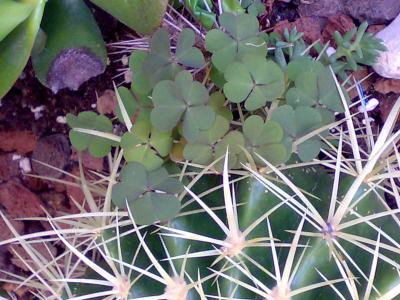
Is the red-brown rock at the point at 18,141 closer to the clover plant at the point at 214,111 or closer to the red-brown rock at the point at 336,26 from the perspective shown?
the clover plant at the point at 214,111

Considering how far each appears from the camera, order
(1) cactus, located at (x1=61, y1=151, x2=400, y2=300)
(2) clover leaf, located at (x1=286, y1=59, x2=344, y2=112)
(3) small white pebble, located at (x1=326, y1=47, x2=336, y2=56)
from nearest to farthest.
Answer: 1. (1) cactus, located at (x1=61, y1=151, x2=400, y2=300)
2. (2) clover leaf, located at (x1=286, y1=59, x2=344, y2=112)
3. (3) small white pebble, located at (x1=326, y1=47, x2=336, y2=56)

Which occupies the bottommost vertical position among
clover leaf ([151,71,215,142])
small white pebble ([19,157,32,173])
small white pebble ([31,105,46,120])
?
small white pebble ([19,157,32,173])

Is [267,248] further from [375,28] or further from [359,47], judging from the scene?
[375,28]

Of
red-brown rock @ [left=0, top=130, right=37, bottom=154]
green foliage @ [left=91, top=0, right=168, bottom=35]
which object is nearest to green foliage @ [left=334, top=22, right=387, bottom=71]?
green foliage @ [left=91, top=0, right=168, bottom=35]

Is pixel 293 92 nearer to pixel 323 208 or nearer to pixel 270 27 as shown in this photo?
pixel 323 208

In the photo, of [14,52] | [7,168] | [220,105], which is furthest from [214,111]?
[7,168]

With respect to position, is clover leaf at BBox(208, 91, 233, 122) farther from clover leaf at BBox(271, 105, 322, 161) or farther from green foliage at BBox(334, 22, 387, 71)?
green foliage at BBox(334, 22, 387, 71)

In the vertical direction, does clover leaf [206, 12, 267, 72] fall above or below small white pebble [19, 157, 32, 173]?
above

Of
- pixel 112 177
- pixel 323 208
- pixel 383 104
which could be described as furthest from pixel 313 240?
pixel 383 104
